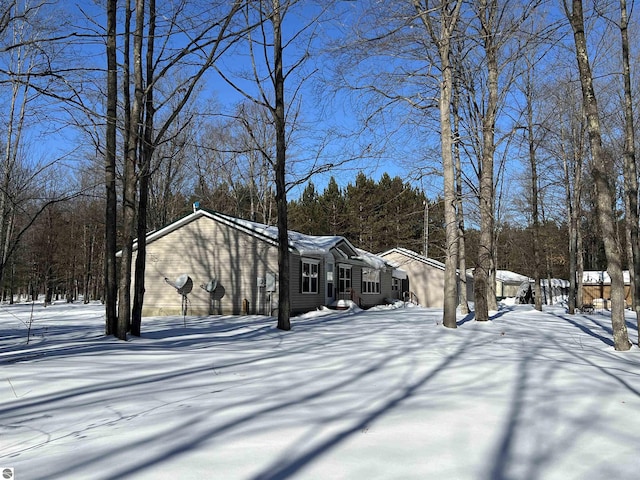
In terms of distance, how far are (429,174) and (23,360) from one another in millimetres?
10916

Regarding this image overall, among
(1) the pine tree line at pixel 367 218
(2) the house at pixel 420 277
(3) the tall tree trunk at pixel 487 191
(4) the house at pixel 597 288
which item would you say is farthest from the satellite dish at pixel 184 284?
(4) the house at pixel 597 288

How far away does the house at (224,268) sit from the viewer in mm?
20203

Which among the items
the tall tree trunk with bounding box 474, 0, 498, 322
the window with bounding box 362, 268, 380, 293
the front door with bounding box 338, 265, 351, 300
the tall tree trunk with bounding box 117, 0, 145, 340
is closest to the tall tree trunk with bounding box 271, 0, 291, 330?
the tall tree trunk with bounding box 117, 0, 145, 340

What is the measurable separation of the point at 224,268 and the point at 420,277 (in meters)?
18.3

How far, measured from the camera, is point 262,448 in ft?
11.0

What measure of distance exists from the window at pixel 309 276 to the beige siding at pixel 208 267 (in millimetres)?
1797

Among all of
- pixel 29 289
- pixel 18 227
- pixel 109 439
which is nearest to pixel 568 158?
pixel 109 439

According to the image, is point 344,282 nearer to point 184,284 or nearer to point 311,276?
point 311,276

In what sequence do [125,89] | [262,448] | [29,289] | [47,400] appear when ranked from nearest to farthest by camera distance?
[262,448], [47,400], [125,89], [29,289]

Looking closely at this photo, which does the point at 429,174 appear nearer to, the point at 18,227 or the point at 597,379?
the point at 597,379

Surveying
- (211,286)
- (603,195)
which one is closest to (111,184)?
(603,195)

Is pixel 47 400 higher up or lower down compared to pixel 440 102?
lower down

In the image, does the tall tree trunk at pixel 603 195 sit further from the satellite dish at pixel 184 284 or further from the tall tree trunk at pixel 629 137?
the satellite dish at pixel 184 284

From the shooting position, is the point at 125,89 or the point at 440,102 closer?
the point at 125,89
